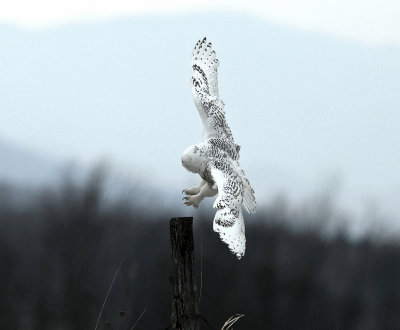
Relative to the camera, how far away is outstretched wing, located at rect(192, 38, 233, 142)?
4738 mm

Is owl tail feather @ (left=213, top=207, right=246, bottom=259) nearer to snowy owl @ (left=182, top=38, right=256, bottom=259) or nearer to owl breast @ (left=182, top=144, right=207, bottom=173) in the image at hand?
snowy owl @ (left=182, top=38, right=256, bottom=259)

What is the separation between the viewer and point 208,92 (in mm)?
5008

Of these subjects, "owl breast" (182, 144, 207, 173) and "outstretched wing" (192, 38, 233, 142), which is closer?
"owl breast" (182, 144, 207, 173)

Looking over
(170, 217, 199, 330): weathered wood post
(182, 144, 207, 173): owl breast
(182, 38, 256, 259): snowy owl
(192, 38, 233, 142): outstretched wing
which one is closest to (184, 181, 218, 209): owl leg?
(182, 38, 256, 259): snowy owl

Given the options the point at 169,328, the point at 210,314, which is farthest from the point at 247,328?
the point at 169,328

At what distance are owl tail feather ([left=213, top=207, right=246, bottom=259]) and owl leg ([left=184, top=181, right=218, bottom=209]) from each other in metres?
0.41

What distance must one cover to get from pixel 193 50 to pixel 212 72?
23 cm

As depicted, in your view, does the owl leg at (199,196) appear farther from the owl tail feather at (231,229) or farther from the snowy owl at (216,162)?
the owl tail feather at (231,229)

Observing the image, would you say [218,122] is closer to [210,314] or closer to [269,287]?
[210,314]

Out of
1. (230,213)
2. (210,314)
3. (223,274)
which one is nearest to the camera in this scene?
(230,213)

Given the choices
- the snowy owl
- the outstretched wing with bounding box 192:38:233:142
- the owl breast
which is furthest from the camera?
the outstretched wing with bounding box 192:38:233:142

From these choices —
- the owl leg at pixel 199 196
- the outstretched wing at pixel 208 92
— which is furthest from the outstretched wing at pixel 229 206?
the outstretched wing at pixel 208 92

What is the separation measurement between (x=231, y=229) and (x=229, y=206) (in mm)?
165

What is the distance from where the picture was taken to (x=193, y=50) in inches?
202
